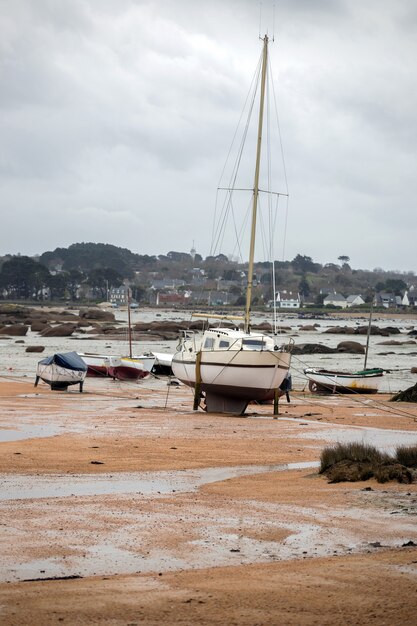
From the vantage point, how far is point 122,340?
299 feet

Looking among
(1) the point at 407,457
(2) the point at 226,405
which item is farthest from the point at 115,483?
(2) the point at 226,405

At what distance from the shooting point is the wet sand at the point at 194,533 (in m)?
8.33

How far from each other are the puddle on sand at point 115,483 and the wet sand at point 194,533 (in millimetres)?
29

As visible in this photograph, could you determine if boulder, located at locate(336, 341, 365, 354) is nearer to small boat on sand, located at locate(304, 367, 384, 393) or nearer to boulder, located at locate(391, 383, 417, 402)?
small boat on sand, located at locate(304, 367, 384, 393)

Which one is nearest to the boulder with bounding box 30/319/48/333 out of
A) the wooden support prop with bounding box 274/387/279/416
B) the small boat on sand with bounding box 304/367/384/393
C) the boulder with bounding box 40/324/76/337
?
the boulder with bounding box 40/324/76/337

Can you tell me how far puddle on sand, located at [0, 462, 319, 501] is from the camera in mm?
14430

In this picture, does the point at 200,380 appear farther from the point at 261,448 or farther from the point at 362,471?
the point at 362,471

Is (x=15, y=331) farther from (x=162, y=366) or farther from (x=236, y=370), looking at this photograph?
(x=236, y=370)

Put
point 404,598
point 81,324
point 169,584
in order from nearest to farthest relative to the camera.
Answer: point 404,598 < point 169,584 < point 81,324

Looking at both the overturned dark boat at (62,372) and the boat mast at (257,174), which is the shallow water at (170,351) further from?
the boat mast at (257,174)

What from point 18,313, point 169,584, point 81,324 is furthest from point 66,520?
point 18,313

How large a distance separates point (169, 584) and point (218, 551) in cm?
158

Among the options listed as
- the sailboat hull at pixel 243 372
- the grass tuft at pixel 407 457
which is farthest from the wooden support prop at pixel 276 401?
the grass tuft at pixel 407 457

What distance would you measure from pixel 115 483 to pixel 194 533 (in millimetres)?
4208
